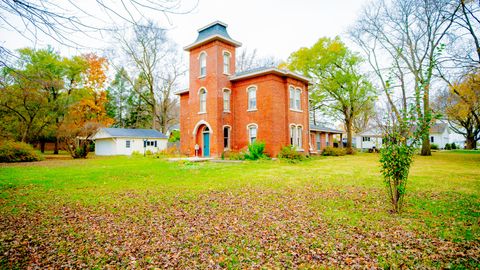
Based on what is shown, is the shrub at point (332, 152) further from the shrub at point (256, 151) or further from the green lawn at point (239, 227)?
the green lawn at point (239, 227)

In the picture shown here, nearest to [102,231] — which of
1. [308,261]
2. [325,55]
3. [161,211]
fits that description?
[161,211]

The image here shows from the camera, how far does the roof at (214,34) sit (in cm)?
1956

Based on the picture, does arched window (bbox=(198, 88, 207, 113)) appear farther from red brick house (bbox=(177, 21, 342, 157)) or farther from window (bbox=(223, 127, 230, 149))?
window (bbox=(223, 127, 230, 149))

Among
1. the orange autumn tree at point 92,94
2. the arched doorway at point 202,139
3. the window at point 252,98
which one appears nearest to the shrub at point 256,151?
the window at point 252,98

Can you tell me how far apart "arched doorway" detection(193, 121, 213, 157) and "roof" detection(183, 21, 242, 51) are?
6.82 m

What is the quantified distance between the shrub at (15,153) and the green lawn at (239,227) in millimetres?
15916

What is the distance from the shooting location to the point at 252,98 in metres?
19.8

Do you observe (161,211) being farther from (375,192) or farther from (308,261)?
(375,192)

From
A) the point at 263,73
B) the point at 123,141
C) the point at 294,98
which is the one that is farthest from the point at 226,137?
the point at 123,141

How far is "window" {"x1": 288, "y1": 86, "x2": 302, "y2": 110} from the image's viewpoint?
2045 centimetres

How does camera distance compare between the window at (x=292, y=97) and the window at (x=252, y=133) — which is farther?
A: the window at (x=292, y=97)

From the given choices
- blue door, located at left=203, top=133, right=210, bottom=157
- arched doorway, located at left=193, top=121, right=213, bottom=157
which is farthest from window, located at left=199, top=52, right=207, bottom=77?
blue door, located at left=203, top=133, right=210, bottom=157

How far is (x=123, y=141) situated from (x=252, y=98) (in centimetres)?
2135

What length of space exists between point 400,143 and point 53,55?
41.6m
